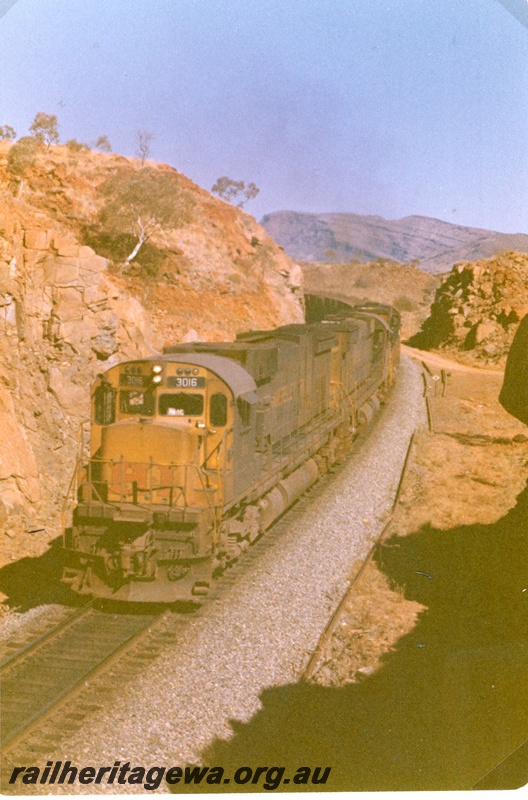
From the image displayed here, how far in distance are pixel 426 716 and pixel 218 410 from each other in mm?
4990

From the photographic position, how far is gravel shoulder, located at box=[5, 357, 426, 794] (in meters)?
7.60

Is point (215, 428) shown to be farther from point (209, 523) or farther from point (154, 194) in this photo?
point (154, 194)

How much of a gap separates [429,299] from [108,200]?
40.0m

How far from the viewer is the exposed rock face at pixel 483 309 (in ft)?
111

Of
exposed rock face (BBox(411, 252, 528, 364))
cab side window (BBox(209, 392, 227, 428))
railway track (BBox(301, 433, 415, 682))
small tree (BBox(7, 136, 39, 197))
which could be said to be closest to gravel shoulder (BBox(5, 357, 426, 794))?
railway track (BBox(301, 433, 415, 682))

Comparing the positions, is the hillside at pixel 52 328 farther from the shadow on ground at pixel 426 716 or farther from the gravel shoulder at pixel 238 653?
the shadow on ground at pixel 426 716

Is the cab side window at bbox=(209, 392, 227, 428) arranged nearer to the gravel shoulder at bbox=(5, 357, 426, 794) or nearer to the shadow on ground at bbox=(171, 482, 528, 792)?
the gravel shoulder at bbox=(5, 357, 426, 794)

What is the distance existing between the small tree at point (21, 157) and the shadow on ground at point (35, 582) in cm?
1831

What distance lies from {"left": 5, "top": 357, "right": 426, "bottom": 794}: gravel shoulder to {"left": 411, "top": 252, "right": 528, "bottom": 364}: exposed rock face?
19932 mm

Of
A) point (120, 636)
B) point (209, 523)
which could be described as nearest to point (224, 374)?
point (209, 523)

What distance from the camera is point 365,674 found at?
9.25 meters

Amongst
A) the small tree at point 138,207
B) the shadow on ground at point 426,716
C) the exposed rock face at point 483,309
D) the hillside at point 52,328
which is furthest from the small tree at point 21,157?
the shadow on ground at point 426,716

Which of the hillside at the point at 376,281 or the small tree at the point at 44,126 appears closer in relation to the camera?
Answer: the small tree at the point at 44,126

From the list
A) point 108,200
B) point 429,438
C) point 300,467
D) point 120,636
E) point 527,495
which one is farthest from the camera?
point 108,200
